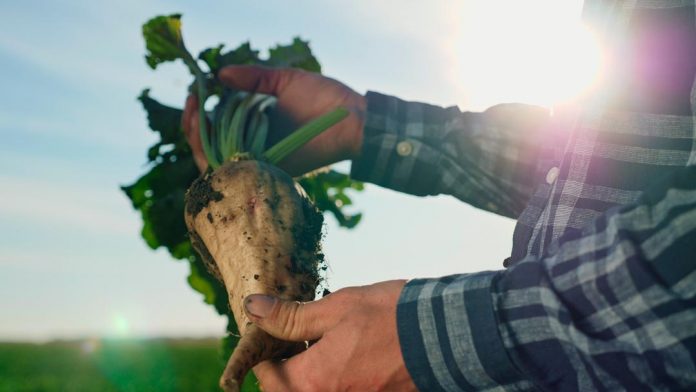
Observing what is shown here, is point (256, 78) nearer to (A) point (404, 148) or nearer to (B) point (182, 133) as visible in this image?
(B) point (182, 133)

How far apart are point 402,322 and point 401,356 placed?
10 cm

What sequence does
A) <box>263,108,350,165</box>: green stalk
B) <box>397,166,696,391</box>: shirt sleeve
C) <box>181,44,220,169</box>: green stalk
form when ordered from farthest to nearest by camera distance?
<box>181,44,220,169</box>: green stalk
<box>263,108,350,165</box>: green stalk
<box>397,166,696,391</box>: shirt sleeve

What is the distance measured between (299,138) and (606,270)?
2.24 meters

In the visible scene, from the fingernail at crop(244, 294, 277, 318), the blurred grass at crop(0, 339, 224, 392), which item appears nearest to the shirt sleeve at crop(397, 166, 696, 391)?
the fingernail at crop(244, 294, 277, 318)

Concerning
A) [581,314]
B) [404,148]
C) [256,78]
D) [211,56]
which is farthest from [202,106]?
[581,314]

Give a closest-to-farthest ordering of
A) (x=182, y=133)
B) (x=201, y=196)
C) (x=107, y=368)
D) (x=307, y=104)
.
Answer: (x=201, y=196) < (x=307, y=104) < (x=182, y=133) < (x=107, y=368)

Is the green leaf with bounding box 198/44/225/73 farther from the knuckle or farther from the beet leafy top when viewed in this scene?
Answer: the knuckle

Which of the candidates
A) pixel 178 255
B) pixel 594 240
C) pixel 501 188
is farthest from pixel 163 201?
pixel 594 240

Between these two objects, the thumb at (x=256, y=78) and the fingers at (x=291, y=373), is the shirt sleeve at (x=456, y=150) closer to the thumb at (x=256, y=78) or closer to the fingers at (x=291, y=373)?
the thumb at (x=256, y=78)

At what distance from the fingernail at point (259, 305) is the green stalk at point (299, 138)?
5.11 feet

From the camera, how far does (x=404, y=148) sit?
391 centimetres

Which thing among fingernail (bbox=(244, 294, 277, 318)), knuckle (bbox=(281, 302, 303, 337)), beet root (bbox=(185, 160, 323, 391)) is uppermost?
beet root (bbox=(185, 160, 323, 391))

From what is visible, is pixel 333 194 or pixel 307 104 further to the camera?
pixel 333 194

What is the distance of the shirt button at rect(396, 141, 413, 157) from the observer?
390 centimetres
